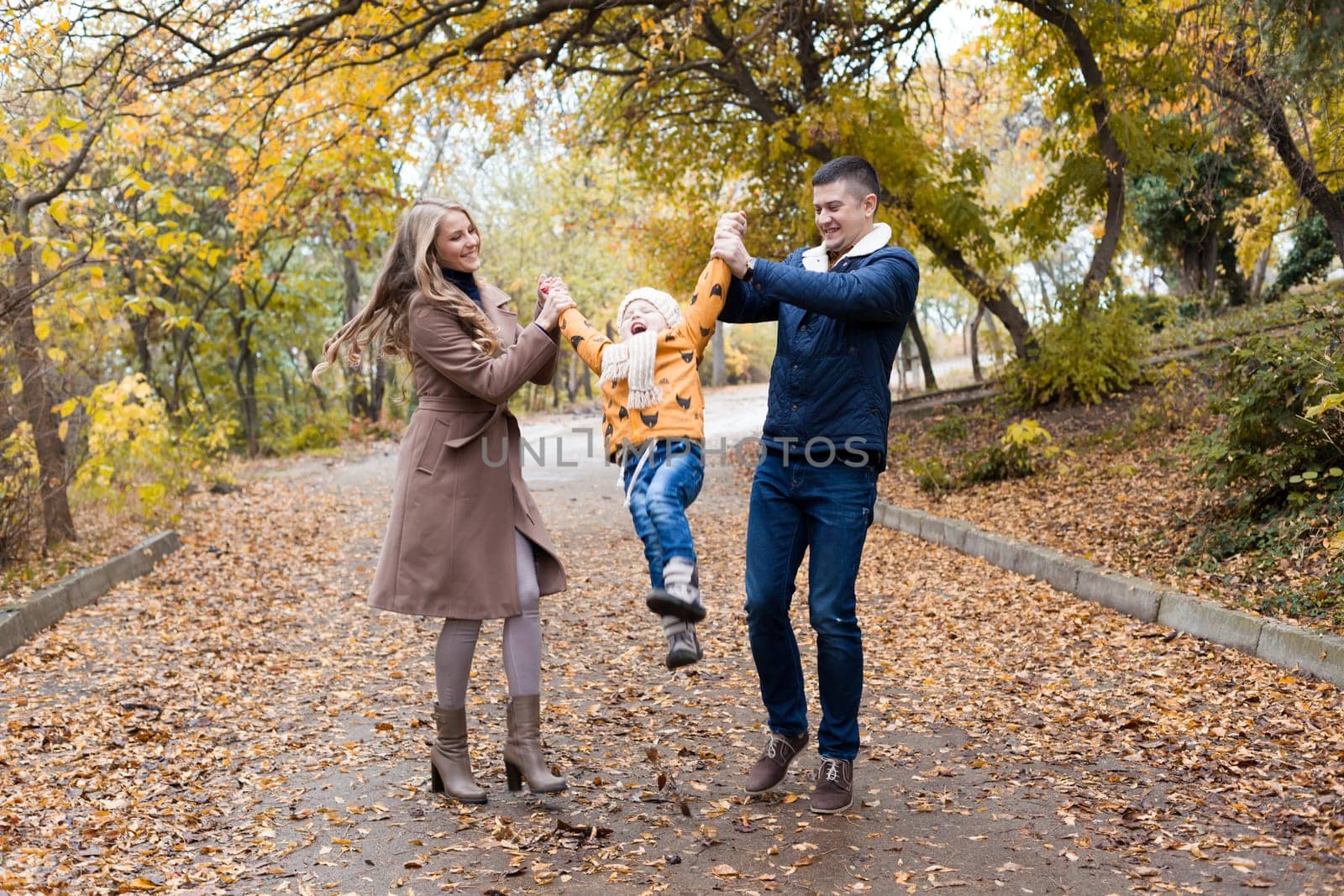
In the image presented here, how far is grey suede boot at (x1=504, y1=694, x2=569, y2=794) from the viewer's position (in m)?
4.34

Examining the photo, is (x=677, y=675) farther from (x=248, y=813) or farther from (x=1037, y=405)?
(x=1037, y=405)

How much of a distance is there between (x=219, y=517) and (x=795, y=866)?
1038 centimetres

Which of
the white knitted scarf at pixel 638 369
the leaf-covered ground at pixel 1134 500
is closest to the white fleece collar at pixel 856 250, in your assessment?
the white knitted scarf at pixel 638 369

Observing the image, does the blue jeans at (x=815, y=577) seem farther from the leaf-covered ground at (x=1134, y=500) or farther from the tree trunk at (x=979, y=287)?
the tree trunk at (x=979, y=287)

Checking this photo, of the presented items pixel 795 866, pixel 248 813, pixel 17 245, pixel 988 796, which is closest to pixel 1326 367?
pixel 988 796

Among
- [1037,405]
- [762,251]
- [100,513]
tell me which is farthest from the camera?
[762,251]

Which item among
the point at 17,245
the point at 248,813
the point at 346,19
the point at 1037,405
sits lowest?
the point at 248,813

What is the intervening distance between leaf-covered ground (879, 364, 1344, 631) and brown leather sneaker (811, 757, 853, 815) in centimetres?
264

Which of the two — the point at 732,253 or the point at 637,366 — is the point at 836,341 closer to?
the point at 732,253

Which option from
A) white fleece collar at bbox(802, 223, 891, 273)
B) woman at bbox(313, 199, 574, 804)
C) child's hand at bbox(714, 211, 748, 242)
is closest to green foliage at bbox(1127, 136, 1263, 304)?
white fleece collar at bbox(802, 223, 891, 273)

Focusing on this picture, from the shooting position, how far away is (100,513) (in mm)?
11320

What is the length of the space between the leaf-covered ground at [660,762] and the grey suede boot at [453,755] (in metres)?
0.09

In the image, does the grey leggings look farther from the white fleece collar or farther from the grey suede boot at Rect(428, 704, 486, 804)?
the white fleece collar

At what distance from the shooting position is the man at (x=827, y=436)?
4090 mm
